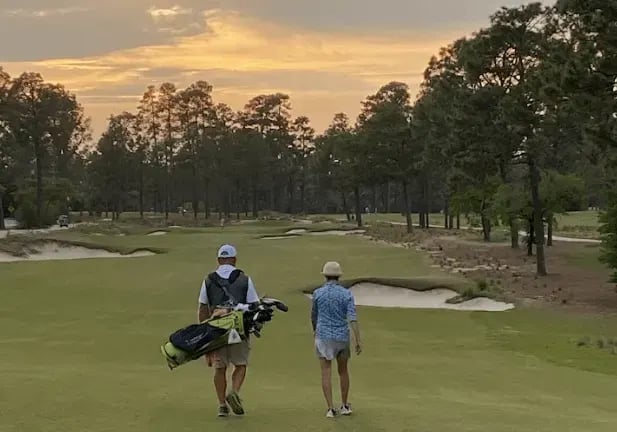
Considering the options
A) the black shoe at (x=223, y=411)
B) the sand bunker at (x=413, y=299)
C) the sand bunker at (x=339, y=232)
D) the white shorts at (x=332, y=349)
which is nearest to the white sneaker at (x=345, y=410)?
the white shorts at (x=332, y=349)

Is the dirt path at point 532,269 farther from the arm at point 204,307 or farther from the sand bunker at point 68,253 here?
the arm at point 204,307

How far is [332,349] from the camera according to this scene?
9461 millimetres

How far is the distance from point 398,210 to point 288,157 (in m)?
30.1

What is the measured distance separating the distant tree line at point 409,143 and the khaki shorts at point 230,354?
19.7m

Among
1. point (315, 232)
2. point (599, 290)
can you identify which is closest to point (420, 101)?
point (315, 232)

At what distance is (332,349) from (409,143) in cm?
6974

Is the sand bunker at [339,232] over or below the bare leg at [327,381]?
below

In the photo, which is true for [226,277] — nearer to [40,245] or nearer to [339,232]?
[40,245]

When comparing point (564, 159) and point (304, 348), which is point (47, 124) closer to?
point (564, 159)

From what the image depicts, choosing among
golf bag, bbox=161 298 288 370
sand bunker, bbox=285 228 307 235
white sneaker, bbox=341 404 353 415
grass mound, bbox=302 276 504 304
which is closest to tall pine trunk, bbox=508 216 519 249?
grass mound, bbox=302 276 504 304

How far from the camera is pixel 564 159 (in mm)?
37969

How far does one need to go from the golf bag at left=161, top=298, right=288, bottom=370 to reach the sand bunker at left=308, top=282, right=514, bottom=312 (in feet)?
64.5

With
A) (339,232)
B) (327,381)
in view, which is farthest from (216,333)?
(339,232)

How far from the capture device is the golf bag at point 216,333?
902cm
